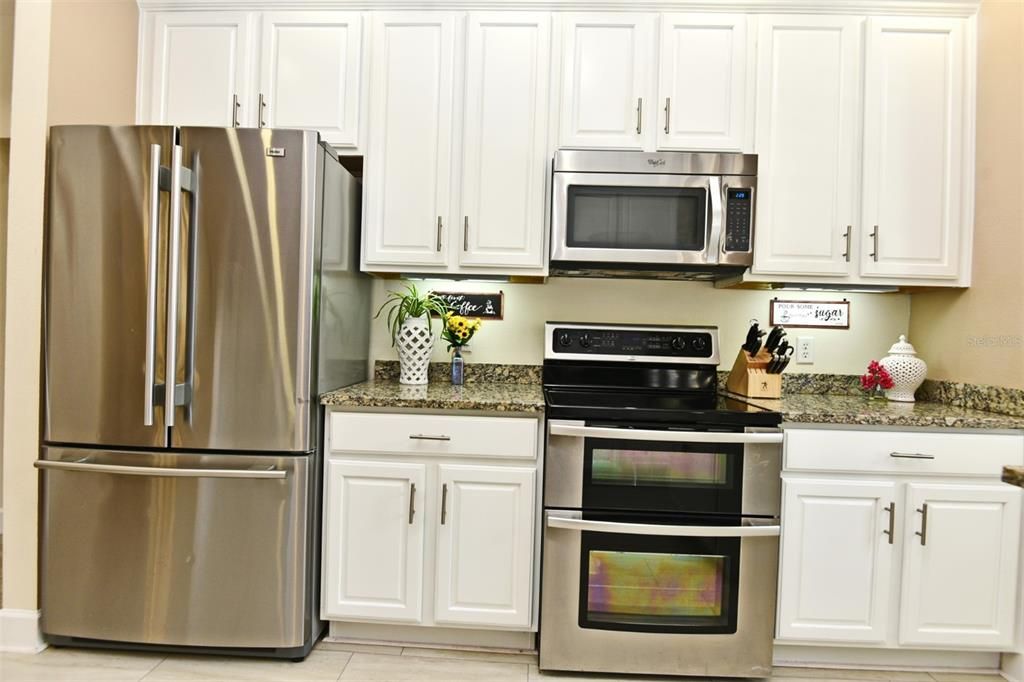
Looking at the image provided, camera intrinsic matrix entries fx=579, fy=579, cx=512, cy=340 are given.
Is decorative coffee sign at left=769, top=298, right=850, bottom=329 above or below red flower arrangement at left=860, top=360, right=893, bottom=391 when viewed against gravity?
above

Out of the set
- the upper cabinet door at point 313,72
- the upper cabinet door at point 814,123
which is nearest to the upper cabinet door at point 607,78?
the upper cabinet door at point 814,123

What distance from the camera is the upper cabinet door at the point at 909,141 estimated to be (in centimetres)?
227

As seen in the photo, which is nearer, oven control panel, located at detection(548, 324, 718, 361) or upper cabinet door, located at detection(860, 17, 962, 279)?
upper cabinet door, located at detection(860, 17, 962, 279)

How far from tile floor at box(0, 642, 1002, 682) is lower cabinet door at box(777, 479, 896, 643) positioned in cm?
22

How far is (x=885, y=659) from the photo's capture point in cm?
206

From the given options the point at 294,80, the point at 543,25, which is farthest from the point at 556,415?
the point at 294,80

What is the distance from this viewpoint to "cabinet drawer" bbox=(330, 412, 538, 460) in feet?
6.55

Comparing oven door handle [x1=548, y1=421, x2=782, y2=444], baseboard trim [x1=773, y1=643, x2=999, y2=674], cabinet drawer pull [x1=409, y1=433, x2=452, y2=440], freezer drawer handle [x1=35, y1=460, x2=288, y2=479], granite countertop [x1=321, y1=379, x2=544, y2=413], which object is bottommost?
baseboard trim [x1=773, y1=643, x2=999, y2=674]

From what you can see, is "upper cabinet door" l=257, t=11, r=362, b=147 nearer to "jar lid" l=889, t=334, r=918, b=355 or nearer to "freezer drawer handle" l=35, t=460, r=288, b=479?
"freezer drawer handle" l=35, t=460, r=288, b=479

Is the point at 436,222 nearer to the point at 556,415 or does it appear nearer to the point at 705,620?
the point at 556,415

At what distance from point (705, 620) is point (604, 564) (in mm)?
388

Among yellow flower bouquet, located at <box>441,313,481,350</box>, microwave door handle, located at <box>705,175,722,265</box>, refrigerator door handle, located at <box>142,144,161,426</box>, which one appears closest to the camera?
refrigerator door handle, located at <box>142,144,161,426</box>

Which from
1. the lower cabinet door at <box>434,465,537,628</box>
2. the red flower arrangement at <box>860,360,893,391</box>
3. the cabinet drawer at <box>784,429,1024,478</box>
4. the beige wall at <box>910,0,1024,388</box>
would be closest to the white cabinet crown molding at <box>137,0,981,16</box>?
the beige wall at <box>910,0,1024,388</box>

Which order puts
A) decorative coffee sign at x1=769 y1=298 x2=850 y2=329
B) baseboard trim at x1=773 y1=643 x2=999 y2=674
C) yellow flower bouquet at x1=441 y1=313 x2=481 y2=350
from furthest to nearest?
1. decorative coffee sign at x1=769 y1=298 x2=850 y2=329
2. yellow flower bouquet at x1=441 y1=313 x2=481 y2=350
3. baseboard trim at x1=773 y1=643 x2=999 y2=674
